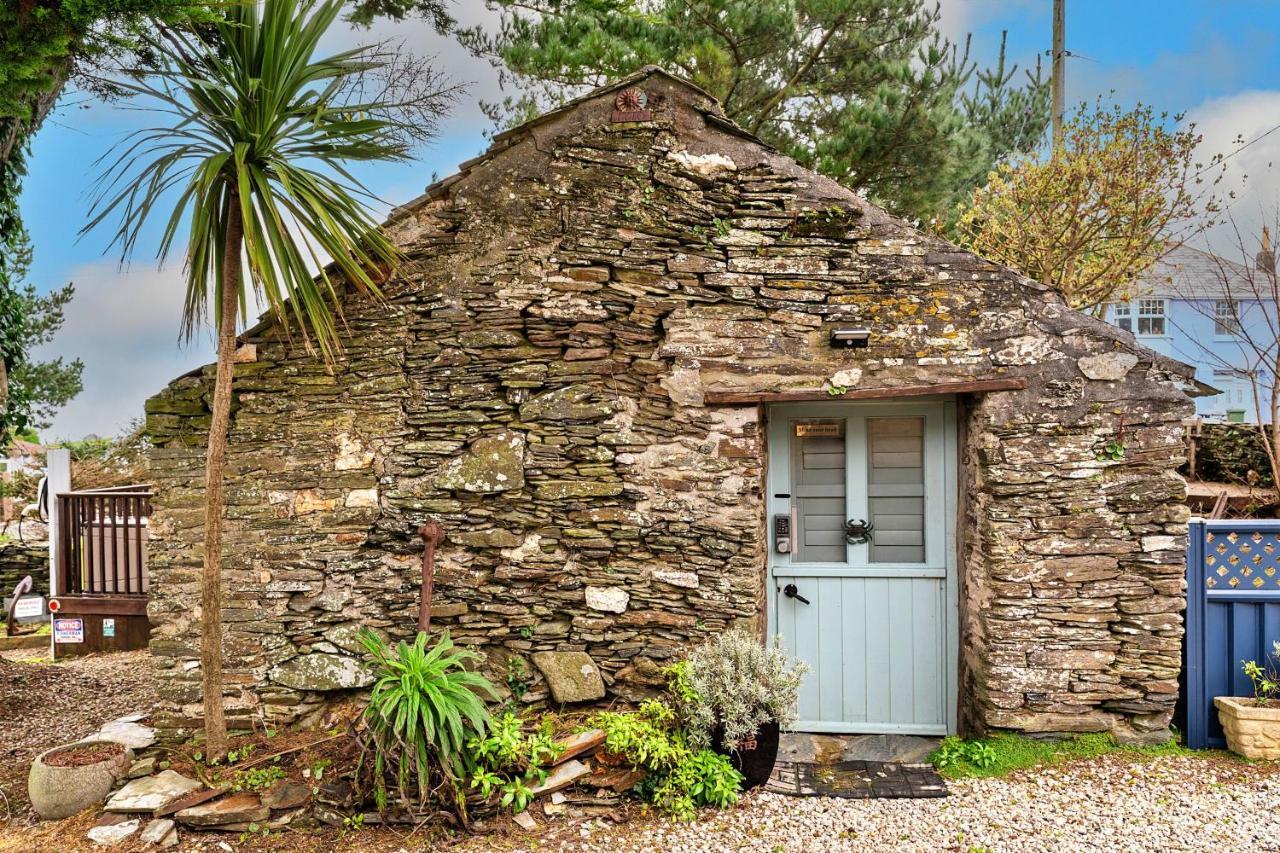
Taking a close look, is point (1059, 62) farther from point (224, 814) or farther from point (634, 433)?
point (224, 814)

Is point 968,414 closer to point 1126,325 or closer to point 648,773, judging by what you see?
point 648,773

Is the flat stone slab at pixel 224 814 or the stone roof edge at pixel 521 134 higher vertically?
the stone roof edge at pixel 521 134

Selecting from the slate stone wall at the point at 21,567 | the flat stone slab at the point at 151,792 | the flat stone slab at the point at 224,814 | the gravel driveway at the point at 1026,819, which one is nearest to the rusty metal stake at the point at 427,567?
the flat stone slab at the point at 224,814

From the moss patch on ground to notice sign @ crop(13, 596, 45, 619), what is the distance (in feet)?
31.6

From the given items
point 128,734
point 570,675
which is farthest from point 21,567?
point 570,675

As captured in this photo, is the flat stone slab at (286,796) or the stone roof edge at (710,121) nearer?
the flat stone slab at (286,796)

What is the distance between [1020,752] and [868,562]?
53.6 inches

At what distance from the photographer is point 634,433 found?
180 inches

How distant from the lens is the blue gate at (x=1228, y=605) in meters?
4.62

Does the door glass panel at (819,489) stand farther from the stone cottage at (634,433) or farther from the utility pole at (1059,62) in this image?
the utility pole at (1059,62)

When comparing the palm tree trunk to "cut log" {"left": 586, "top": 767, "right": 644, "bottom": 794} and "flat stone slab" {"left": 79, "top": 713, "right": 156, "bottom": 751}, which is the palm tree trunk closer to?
"flat stone slab" {"left": 79, "top": 713, "right": 156, "bottom": 751}

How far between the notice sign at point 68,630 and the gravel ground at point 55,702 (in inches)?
10.0

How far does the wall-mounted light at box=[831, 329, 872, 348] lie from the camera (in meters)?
4.46


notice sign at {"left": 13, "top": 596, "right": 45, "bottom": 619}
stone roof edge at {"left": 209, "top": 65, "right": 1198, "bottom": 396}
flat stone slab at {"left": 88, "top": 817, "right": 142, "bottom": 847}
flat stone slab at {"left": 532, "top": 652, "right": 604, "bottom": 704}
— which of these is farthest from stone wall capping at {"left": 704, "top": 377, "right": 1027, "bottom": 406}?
notice sign at {"left": 13, "top": 596, "right": 45, "bottom": 619}
